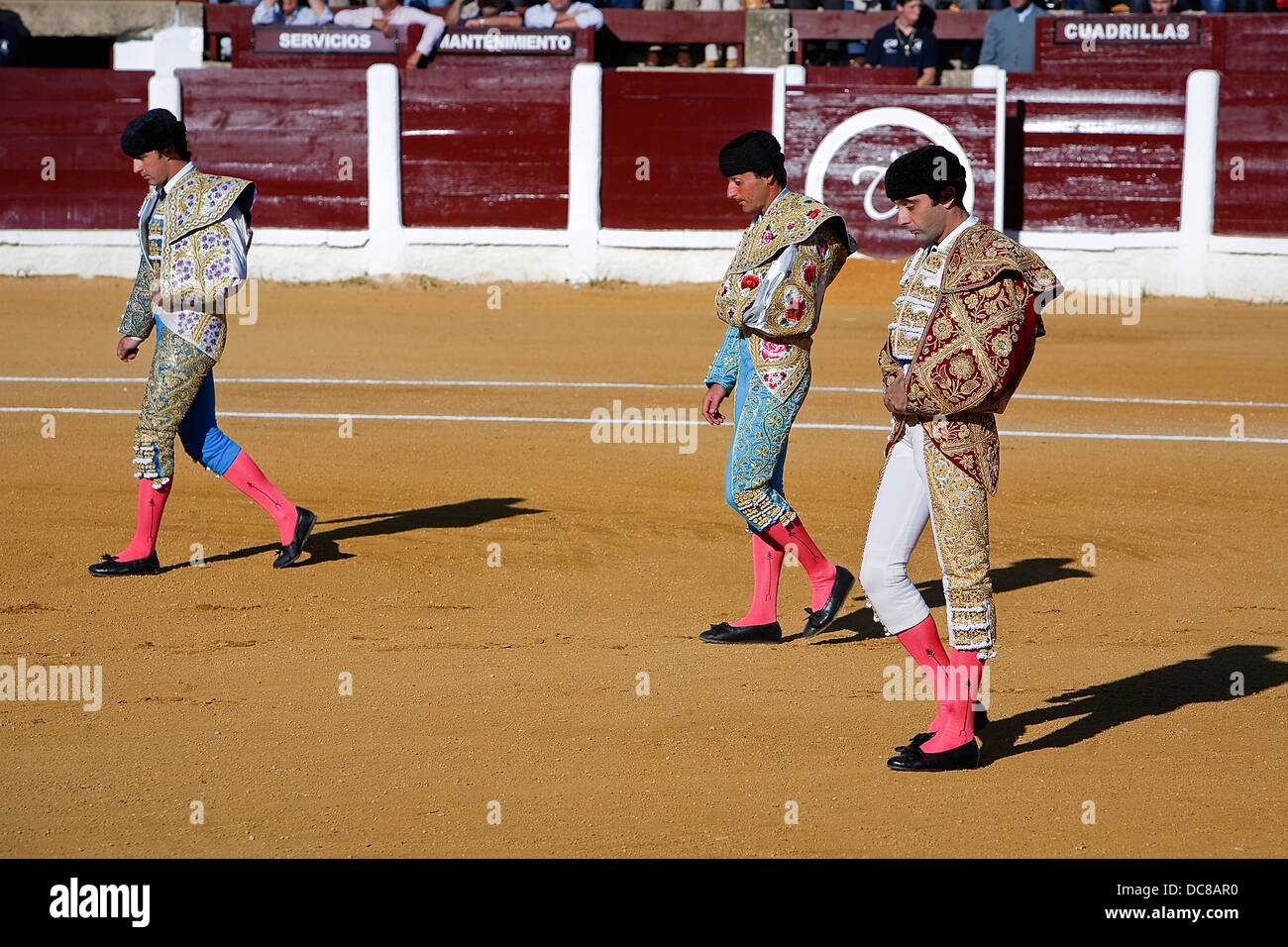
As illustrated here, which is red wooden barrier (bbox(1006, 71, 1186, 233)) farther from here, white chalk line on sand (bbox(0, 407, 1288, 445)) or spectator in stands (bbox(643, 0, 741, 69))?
white chalk line on sand (bbox(0, 407, 1288, 445))

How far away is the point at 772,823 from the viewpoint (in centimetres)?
362

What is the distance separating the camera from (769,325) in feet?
15.3

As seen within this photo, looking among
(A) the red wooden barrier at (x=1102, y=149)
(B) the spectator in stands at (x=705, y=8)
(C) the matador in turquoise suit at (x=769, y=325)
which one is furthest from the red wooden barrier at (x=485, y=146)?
(C) the matador in turquoise suit at (x=769, y=325)

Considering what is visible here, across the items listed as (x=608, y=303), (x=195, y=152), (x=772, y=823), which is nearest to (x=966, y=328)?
(x=772, y=823)

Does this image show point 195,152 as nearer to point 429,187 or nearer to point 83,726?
point 429,187

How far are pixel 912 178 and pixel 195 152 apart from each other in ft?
43.0

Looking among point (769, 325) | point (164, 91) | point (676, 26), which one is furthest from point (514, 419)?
point (676, 26)

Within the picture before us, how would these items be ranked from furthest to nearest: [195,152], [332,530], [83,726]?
[195,152] < [332,530] < [83,726]

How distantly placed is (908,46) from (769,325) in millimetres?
11197

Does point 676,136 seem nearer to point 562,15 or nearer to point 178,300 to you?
point 562,15

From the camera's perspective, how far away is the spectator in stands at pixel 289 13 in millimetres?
15664

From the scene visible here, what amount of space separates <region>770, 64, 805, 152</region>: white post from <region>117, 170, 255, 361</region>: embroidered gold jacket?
32.7ft

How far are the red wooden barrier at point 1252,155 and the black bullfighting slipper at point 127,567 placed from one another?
1185cm

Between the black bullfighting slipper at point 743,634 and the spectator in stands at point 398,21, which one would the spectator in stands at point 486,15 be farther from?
the black bullfighting slipper at point 743,634
